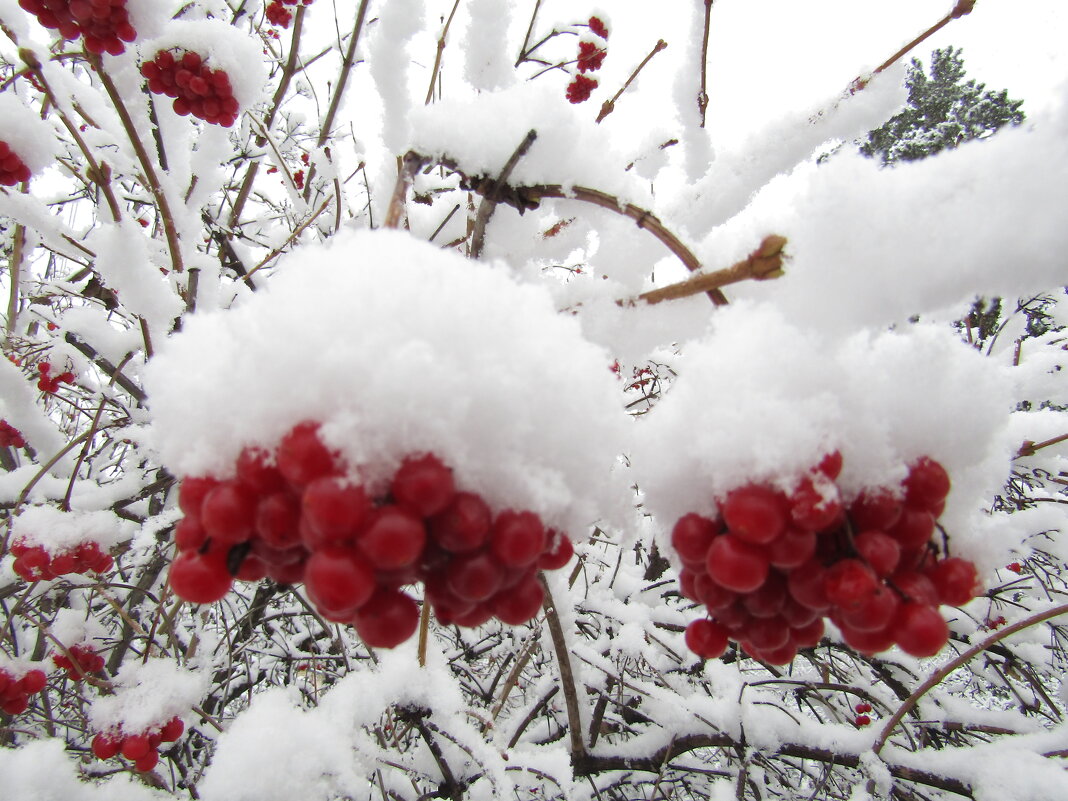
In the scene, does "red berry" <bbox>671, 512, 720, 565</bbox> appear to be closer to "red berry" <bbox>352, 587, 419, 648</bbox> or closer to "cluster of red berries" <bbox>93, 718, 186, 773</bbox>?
"red berry" <bbox>352, 587, 419, 648</bbox>

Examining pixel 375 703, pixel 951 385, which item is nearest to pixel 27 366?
pixel 375 703

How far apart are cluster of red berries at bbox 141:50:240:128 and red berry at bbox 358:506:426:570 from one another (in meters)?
1.99

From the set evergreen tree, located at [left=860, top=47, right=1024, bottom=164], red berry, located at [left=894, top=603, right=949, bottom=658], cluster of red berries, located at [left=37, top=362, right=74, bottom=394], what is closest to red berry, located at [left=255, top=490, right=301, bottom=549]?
red berry, located at [left=894, top=603, right=949, bottom=658]

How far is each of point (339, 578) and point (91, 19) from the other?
2042 millimetres

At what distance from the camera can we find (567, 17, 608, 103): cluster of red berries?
2.95m

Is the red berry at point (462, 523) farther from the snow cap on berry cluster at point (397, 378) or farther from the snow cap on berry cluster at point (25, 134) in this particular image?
the snow cap on berry cluster at point (25, 134)

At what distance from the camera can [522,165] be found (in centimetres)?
94

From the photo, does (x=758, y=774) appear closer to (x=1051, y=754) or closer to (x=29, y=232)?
(x=1051, y=754)

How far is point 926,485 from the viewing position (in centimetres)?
66

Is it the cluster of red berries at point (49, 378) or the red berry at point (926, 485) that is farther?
the cluster of red berries at point (49, 378)

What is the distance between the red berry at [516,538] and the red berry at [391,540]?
80mm

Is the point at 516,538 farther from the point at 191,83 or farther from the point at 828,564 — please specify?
the point at 191,83

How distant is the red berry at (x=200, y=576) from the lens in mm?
600

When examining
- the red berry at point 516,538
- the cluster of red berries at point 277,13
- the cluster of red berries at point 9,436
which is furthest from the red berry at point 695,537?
the cluster of red berries at point 277,13
